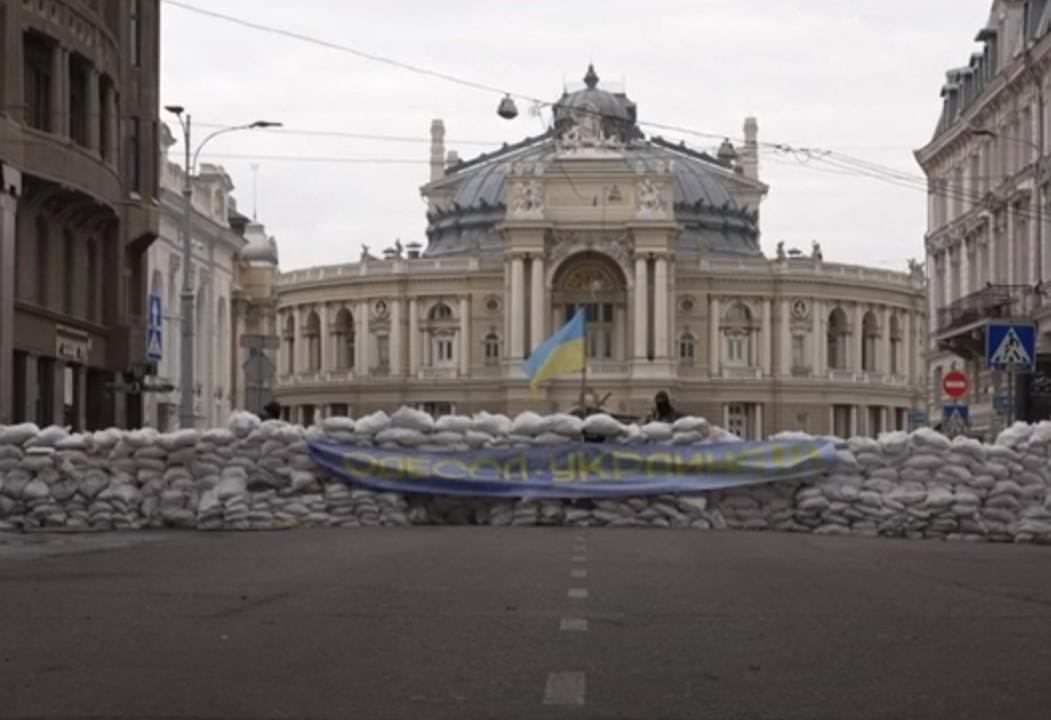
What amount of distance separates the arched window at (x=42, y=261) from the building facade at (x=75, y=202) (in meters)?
0.04

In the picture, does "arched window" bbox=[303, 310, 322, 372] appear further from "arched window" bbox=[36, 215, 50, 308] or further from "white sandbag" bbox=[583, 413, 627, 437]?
"white sandbag" bbox=[583, 413, 627, 437]

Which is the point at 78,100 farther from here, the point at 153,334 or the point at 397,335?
the point at 397,335

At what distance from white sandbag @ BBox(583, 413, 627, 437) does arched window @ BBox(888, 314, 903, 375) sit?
339 ft

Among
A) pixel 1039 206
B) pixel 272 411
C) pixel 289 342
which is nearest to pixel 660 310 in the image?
pixel 289 342

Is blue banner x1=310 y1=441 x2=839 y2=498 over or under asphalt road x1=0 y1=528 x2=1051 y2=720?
over

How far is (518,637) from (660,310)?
111 m

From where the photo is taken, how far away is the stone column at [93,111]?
136 feet

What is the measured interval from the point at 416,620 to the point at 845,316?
386ft

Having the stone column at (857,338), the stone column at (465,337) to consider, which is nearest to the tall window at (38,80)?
the stone column at (465,337)

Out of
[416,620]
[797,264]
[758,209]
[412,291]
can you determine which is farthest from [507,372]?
[416,620]

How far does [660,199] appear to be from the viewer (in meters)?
122

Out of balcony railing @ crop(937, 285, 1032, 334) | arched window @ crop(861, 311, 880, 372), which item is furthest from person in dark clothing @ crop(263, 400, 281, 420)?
arched window @ crop(861, 311, 880, 372)

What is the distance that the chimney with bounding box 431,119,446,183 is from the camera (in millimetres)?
153250

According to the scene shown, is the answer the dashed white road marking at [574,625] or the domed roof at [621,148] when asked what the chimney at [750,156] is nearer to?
the domed roof at [621,148]
